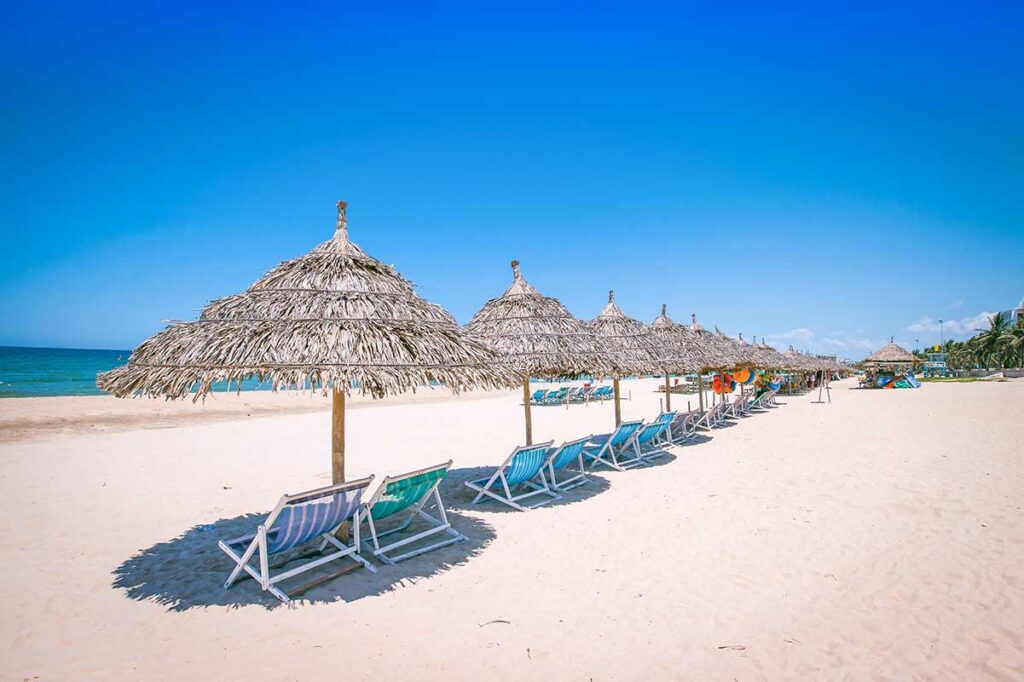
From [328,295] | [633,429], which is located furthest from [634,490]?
[328,295]

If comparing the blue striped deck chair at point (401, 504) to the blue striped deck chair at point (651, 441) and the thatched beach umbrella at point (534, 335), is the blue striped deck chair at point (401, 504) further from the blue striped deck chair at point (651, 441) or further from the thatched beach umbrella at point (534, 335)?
the blue striped deck chair at point (651, 441)

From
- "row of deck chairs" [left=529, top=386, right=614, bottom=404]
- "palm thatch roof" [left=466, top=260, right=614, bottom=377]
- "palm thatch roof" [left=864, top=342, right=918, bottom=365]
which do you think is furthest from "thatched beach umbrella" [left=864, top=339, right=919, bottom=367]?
"palm thatch roof" [left=466, top=260, right=614, bottom=377]

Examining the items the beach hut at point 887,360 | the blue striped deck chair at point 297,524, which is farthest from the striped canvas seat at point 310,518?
the beach hut at point 887,360

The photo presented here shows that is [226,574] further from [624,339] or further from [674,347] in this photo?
[674,347]

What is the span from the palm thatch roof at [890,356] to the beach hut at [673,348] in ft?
99.1

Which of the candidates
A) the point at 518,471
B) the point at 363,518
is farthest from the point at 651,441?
the point at 363,518

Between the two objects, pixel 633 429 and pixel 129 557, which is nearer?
pixel 129 557

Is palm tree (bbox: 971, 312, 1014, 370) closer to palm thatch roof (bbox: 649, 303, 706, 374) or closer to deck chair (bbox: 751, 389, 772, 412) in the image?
deck chair (bbox: 751, 389, 772, 412)

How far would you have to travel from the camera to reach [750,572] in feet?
13.6

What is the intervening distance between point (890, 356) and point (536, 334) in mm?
37824

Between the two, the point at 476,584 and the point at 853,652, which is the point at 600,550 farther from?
the point at 853,652

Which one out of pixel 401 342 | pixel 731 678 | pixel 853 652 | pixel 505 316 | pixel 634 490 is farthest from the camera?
pixel 505 316

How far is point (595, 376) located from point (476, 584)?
4.47m

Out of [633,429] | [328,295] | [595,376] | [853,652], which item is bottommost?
[853,652]
